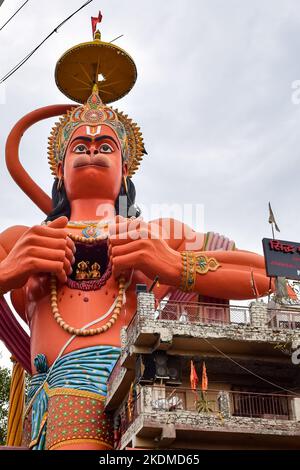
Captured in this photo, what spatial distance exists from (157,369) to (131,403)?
0.92 metres

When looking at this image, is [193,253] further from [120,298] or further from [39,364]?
[39,364]

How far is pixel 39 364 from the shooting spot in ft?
67.6

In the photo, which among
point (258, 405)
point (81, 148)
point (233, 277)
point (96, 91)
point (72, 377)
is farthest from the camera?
point (96, 91)

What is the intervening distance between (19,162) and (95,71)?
385cm

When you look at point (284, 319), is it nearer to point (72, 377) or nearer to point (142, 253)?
point (142, 253)

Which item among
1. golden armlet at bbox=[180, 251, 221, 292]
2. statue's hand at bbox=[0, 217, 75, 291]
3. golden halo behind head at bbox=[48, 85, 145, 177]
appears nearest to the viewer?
statue's hand at bbox=[0, 217, 75, 291]

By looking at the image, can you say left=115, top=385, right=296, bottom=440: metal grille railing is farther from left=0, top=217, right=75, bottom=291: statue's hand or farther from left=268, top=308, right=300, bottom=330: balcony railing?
left=0, top=217, right=75, bottom=291: statue's hand

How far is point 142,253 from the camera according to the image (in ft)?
67.4

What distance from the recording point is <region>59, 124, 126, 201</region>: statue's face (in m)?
23.1

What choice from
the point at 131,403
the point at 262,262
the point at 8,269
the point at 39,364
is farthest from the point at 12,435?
the point at 262,262

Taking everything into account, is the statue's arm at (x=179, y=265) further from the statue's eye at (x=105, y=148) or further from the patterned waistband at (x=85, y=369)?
the statue's eye at (x=105, y=148)

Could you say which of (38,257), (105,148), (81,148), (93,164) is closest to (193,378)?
(38,257)

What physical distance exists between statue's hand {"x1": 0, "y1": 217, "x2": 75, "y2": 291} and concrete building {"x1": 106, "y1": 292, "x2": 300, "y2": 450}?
2.85m

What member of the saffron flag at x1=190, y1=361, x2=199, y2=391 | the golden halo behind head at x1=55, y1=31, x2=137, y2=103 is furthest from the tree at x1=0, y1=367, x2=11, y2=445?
the saffron flag at x1=190, y1=361, x2=199, y2=391
